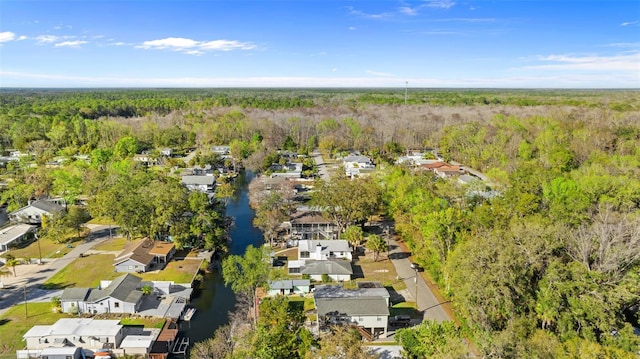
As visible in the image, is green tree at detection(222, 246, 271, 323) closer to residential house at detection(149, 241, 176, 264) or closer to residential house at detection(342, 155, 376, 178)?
residential house at detection(149, 241, 176, 264)

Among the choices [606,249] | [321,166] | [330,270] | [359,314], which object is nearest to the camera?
[606,249]

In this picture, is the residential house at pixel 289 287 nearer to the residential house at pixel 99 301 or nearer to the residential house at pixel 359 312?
the residential house at pixel 359 312

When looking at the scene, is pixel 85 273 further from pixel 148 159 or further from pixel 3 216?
pixel 148 159

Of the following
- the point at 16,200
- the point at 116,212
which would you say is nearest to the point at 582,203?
the point at 116,212

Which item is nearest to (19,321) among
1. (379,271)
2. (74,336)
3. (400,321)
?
(74,336)

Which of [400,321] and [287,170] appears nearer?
[400,321]

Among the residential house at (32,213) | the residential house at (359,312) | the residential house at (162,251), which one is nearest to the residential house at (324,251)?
the residential house at (359,312)
